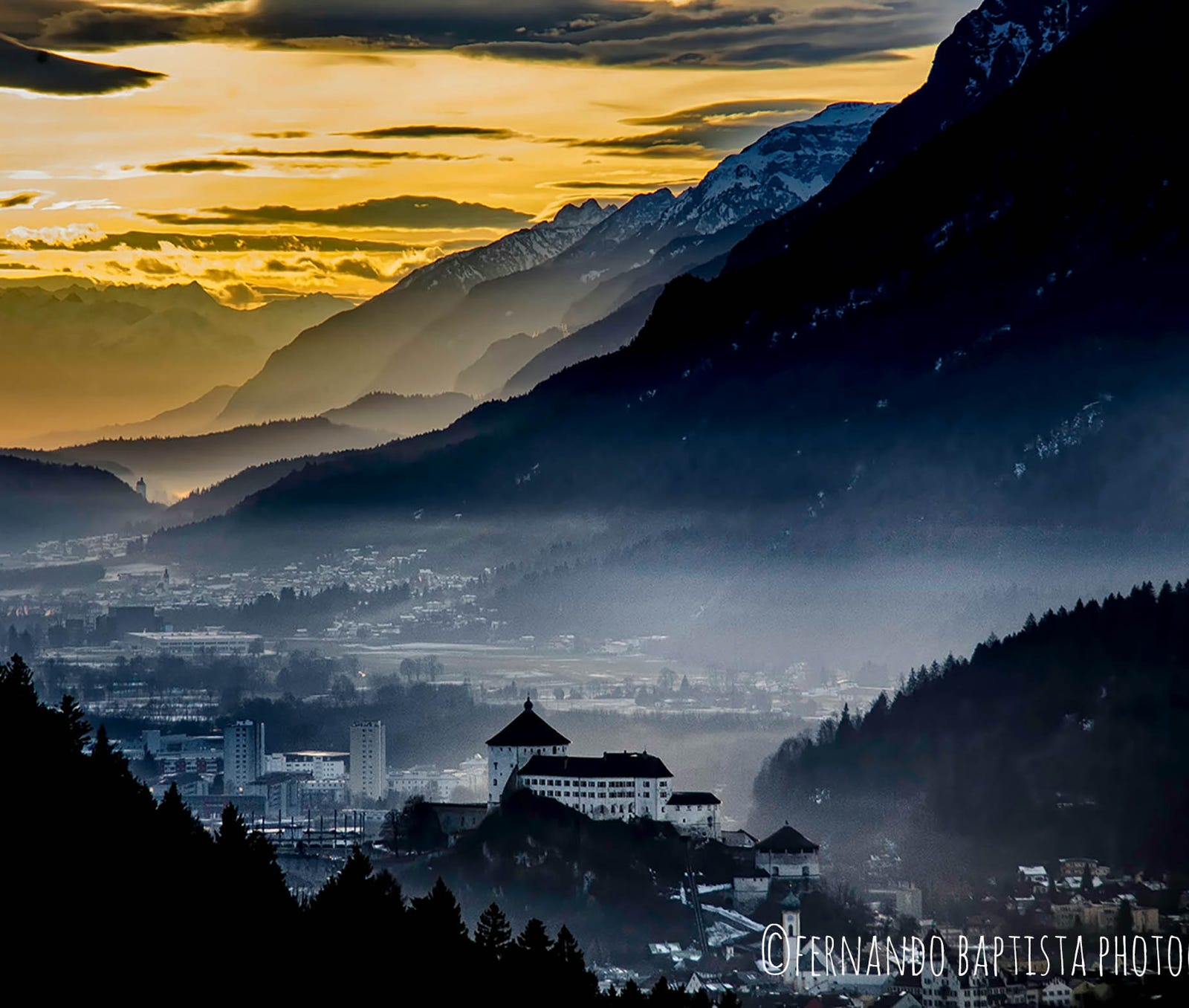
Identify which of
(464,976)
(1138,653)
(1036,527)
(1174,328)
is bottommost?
(464,976)

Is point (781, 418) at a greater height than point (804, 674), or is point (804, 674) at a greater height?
point (781, 418)

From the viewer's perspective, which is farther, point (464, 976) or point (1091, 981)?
point (1091, 981)

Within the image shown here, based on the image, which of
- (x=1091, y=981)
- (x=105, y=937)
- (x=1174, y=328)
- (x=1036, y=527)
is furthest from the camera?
(x=1174, y=328)

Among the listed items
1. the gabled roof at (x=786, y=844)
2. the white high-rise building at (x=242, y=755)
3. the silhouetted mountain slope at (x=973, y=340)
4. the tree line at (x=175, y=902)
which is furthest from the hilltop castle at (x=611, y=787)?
the silhouetted mountain slope at (x=973, y=340)

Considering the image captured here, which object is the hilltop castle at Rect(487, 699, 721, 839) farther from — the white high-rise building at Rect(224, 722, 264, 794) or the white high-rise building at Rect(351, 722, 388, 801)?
the white high-rise building at Rect(224, 722, 264, 794)

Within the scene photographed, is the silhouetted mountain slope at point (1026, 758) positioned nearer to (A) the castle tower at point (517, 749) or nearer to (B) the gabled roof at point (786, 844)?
(B) the gabled roof at point (786, 844)

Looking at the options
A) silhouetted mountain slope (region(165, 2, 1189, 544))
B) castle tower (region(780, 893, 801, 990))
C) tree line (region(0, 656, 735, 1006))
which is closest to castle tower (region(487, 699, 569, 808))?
castle tower (region(780, 893, 801, 990))

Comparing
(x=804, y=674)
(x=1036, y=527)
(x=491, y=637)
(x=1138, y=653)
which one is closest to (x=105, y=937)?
(x=1138, y=653)

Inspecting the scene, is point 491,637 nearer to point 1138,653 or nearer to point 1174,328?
point 1174,328
